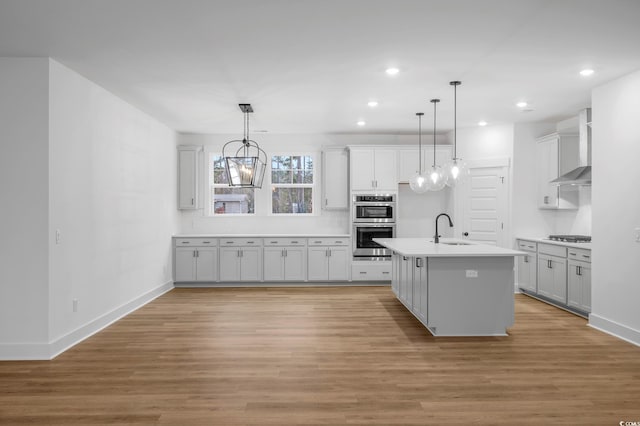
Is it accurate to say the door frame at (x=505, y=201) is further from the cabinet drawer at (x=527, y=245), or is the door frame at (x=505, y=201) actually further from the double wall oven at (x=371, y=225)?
the double wall oven at (x=371, y=225)

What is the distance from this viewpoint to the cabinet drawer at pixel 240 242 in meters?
7.36

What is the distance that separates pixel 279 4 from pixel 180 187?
5375 mm

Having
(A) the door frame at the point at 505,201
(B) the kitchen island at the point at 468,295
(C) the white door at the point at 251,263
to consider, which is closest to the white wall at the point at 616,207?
(B) the kitchen island at the point at 468,295

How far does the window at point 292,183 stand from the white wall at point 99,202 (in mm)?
2082

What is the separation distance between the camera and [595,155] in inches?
191

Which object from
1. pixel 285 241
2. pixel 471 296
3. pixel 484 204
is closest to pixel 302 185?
pixel 285 241

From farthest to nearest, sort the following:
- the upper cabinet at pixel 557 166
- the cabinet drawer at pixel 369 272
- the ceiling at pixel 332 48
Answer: the cabinet drawer at pixel 369 272 < the upper cabinet at pixel 557 166 < the ceiling at pixel 332 48

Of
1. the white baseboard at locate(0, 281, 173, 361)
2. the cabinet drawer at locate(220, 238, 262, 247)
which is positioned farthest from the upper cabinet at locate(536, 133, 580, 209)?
the white baseboard at locate(0, 281, 173, 361)

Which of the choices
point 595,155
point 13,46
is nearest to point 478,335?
point 595,155

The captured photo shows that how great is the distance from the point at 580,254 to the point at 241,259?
196 inches

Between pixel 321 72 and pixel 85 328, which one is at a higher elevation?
pixel 321 72

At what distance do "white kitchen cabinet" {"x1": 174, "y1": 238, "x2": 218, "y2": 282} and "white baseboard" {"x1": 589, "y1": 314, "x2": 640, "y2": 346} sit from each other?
214 inches

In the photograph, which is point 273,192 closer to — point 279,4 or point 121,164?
point 121,164

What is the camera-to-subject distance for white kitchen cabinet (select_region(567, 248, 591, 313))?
16.8ft
